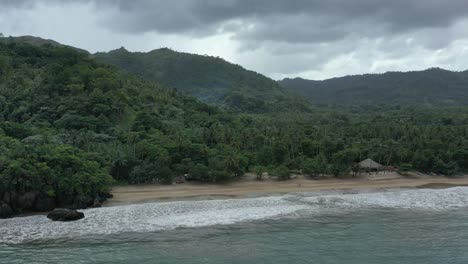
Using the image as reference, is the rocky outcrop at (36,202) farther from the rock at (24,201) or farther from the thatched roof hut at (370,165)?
the thatched roof hut at (370,165)

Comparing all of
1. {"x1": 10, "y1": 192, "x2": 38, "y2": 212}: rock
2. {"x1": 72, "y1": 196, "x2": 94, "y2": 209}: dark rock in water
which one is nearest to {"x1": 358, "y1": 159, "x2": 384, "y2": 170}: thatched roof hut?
{"x1": 72, "y1": 196, "x2": 94, "y2": 209}: dark rock in water

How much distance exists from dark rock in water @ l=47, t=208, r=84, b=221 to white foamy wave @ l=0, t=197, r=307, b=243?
717 mm

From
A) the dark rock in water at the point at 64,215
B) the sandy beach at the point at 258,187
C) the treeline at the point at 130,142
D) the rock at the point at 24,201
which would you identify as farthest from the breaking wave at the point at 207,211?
the treeline at the point at 130,142

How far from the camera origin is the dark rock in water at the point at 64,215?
144 feet

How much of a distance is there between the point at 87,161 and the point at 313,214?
83.3 feet

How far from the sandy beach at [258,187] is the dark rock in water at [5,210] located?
9.47 meters

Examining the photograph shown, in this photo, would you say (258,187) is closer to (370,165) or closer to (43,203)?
(370,165)

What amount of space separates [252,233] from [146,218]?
440 inches

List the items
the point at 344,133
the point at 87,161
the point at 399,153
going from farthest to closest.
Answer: the point at 344,133 < the point at 399,153 < the point at 87,161

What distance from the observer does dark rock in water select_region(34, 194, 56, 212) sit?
47.9 m

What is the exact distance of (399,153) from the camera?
77.7m

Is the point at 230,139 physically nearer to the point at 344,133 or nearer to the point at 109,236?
the point at 344,133

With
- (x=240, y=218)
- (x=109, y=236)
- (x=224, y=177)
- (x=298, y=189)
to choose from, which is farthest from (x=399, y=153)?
(x=109, y=236)

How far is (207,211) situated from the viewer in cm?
4841
